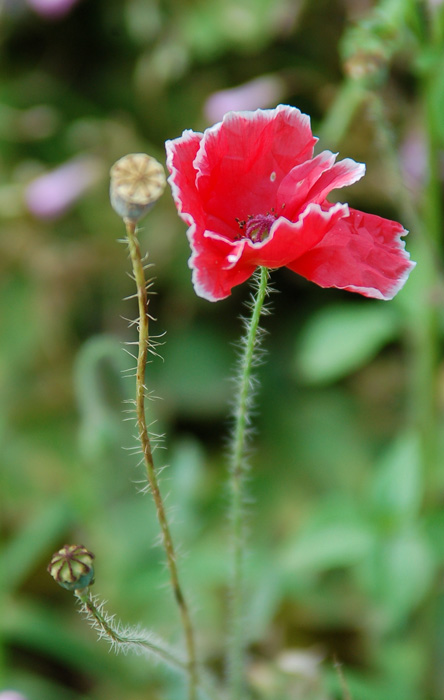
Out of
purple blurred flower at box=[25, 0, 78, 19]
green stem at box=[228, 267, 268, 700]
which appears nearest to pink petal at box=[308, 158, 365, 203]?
green stem at box=[228, 267, 268, 700]

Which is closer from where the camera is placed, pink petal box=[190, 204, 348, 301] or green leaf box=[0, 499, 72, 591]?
pink petal box=[190, 204, 348, 301]

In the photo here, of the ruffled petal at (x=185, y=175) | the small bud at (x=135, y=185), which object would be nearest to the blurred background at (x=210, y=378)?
the ruffled petal at (x=185, y=175)

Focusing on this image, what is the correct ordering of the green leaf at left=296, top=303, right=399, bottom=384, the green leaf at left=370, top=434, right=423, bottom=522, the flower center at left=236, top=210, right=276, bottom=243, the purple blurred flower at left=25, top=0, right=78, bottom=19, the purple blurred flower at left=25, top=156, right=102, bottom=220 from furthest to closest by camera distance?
the purple blurred flower at left=25, top=0, right=78, bottom=19 → the purple blurred flower at left=25, top=156, right=102, bottom=220 → the green leaf at left=296, top=303, right=399, bottom=384 → the green leaf at left=370, top=434, right=423, bottom=522 → the flower center at left=236, top=210, right=276, bottom=243

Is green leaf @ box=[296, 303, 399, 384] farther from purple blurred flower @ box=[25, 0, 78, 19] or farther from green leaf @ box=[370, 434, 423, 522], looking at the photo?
purple blurred flower @ box=[25, 0, 78, 19]

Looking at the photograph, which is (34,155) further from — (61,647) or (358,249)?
(358,249)

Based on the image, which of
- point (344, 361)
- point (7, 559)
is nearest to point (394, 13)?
point (344, 361)

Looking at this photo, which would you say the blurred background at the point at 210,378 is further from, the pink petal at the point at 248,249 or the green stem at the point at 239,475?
the pink petal at the point at 248,249
